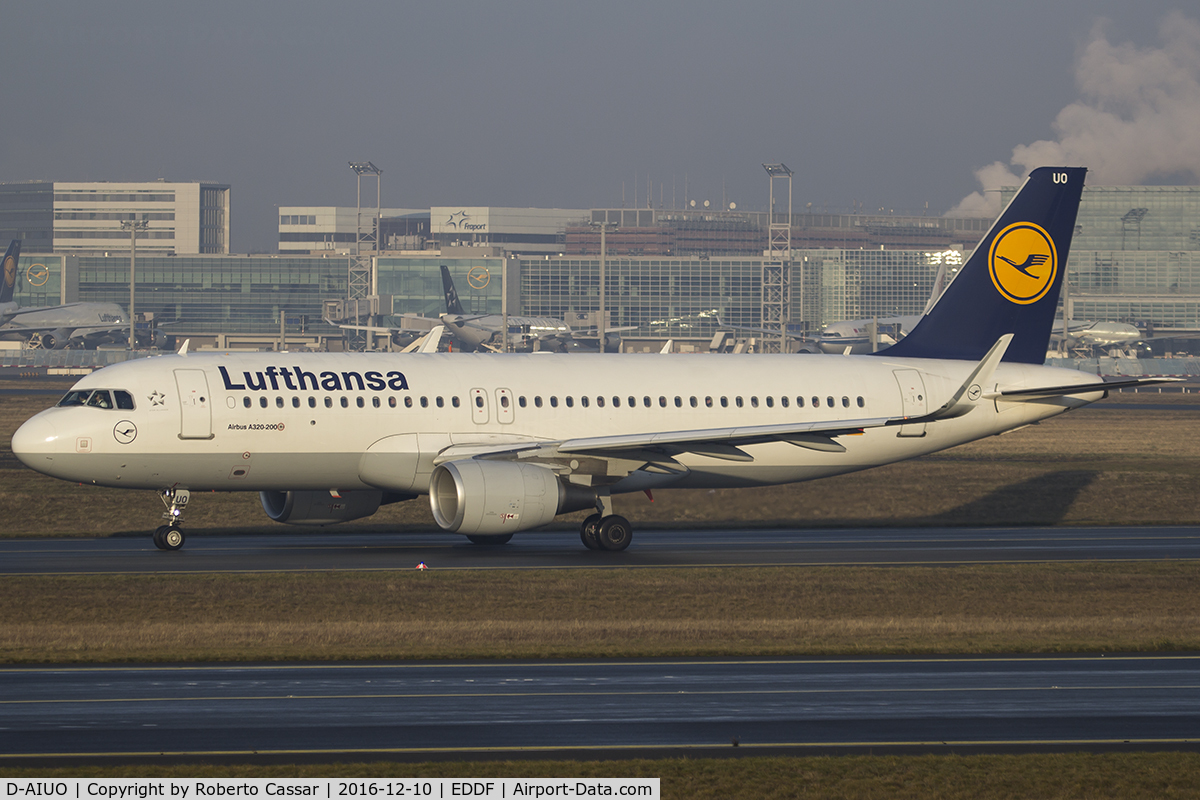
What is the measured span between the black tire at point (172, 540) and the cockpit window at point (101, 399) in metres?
3.24

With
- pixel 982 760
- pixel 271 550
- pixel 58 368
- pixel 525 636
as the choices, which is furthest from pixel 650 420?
pixel 58 368

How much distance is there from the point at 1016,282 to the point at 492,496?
58.3 feet

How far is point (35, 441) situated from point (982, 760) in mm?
23819

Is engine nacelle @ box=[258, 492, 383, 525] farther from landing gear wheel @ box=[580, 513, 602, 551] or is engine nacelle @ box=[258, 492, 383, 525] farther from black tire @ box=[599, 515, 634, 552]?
black tire @ box=[599, 515, 634, 552]

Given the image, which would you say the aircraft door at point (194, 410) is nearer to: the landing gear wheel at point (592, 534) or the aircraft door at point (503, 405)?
the aircraft door at point (503, 405)

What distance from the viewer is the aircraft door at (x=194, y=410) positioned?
32281 mm

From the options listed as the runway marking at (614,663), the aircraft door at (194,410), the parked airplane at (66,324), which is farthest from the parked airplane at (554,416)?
the parked airplane at (66,324)

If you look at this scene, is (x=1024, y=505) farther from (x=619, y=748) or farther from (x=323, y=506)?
(x=619, y=748)

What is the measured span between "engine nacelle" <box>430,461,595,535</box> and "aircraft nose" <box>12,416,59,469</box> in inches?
337

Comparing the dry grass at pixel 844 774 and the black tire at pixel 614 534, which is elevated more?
the black tire at pixel 614 534

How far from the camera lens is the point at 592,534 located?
33.4 metres

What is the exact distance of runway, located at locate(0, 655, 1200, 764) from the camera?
50.4 feet

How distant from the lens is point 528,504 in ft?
103

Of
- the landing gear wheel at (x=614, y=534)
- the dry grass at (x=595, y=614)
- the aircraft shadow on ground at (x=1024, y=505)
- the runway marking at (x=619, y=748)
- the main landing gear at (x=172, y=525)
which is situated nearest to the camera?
the runway marking at (x=619, y=748)
